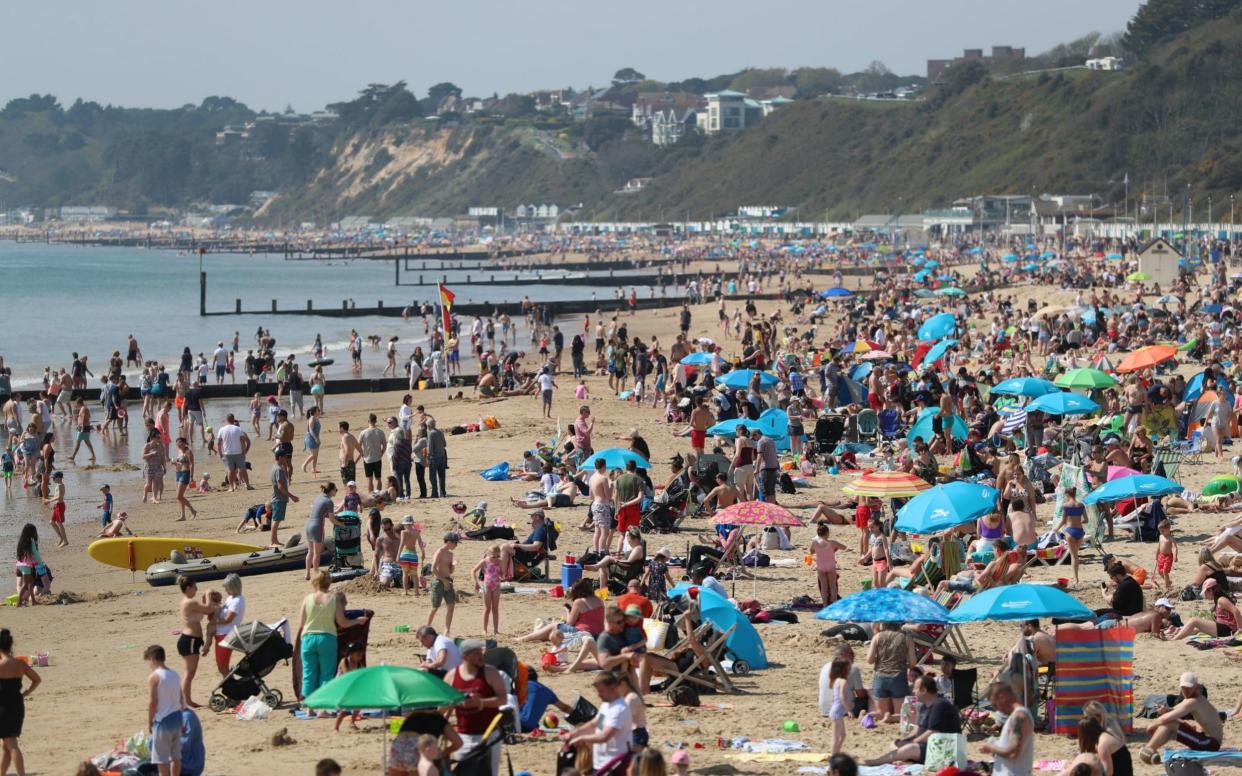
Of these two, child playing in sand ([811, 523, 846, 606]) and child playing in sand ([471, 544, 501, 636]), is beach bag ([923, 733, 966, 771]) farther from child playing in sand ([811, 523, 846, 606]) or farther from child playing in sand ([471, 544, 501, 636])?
child playing in sand ([471, 544, 501, 636])

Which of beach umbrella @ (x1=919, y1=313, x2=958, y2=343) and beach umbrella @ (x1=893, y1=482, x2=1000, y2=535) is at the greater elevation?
beach umbrella @ (x1=919, y1=313, x2=958, y2=343)

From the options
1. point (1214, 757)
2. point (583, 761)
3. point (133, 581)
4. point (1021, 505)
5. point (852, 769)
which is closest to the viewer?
point (852, 769)

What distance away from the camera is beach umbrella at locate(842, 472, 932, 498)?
50.1 feet

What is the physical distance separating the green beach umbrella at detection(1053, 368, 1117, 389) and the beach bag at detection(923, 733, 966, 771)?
14526mm

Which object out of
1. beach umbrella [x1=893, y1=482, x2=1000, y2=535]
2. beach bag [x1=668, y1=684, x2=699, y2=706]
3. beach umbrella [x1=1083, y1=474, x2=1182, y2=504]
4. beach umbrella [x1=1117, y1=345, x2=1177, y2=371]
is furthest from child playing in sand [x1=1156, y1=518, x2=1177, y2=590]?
beach umbrella [x1=1117, y1=345, x2=1177, y2=371]

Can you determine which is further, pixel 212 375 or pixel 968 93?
pixel 968 93

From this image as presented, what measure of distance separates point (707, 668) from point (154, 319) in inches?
2349

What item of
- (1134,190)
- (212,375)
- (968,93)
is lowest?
(212,375)

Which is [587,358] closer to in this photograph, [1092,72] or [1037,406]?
[1037,406]

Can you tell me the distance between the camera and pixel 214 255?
161m

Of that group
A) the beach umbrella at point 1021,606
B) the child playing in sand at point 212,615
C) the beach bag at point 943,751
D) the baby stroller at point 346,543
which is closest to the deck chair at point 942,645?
the beach umbrella at point 1021,606

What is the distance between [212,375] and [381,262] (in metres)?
99.4

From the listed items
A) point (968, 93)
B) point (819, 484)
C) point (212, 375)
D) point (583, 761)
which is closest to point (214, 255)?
point (968, 93)

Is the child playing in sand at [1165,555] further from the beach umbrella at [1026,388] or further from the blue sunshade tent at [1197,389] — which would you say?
the blue sunshade tent at [1197,389]
